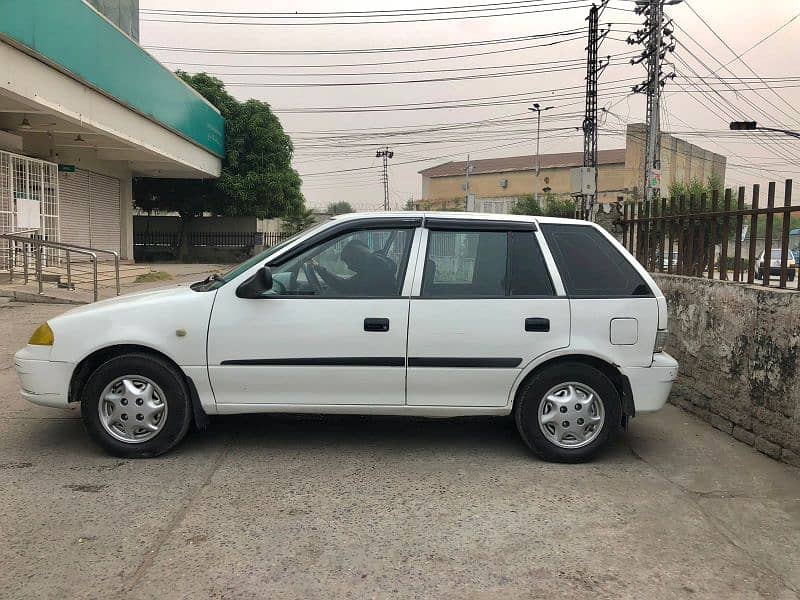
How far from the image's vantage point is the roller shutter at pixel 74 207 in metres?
19.4

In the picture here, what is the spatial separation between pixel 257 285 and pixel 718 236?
455 centimetres

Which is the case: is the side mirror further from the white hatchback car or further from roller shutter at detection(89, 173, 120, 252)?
roller shutter at detection(89, 173, 120, 252)

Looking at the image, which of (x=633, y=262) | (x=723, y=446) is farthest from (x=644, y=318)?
(x=723, y=446)

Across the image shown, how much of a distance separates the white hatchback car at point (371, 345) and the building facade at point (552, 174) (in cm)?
5368

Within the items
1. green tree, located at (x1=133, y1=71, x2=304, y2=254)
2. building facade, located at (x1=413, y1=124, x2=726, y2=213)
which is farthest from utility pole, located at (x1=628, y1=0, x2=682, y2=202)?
building facade, located at (x1=413, y1=124, x2=726, y2=213)

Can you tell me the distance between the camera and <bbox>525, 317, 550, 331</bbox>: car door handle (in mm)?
4406

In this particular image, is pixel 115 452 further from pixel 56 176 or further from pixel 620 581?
pixel 56 176

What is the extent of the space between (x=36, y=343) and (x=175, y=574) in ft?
7.25

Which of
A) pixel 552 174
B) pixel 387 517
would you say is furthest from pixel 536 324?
pixel 552 174

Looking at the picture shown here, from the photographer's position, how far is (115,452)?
4445 mm

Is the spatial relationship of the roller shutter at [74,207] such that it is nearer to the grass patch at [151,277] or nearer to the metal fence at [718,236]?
the grass patch at [151,277]

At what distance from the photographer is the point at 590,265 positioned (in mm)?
4602

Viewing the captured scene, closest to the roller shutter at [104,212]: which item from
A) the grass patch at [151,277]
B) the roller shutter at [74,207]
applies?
the roller shutter at [74,207]

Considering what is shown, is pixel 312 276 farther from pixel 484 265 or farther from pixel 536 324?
pixel 536 324
